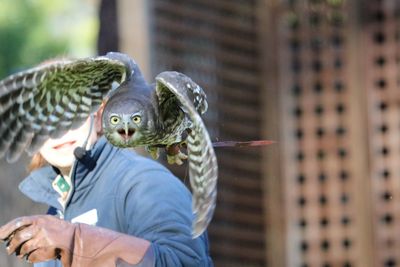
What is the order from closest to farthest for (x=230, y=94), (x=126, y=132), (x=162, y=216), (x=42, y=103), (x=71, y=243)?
(x=71, y=243), (x=126, y=132), (x=162, y=216), (x=42, y=103), (x=230, y=94)

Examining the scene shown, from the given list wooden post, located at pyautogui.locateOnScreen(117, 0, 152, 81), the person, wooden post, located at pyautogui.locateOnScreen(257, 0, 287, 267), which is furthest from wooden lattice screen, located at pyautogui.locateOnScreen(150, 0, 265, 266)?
the person

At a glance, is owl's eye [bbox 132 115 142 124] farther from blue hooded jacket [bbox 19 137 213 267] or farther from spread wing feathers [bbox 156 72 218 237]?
blue hooded jacket [bbox 19 137 213 267]

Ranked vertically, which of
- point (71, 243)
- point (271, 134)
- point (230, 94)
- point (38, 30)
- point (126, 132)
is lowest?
point (71, 243)

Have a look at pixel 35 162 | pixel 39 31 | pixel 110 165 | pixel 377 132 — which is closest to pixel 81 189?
pixel 110 165

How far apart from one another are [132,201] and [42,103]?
0.48 meters

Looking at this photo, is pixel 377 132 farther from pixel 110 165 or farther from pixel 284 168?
pixel 110 165

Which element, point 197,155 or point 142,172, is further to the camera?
point 142,172

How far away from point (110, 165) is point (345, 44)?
4.44m

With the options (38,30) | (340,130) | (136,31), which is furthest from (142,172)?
(38,30)

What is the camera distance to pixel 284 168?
8336 millimetres

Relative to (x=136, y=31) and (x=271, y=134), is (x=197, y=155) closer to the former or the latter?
(x=136, y=31)

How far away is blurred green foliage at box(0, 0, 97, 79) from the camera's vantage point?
18.2 m

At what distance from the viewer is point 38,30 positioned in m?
19.1

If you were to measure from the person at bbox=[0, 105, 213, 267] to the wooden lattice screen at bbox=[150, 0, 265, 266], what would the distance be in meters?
3.84
